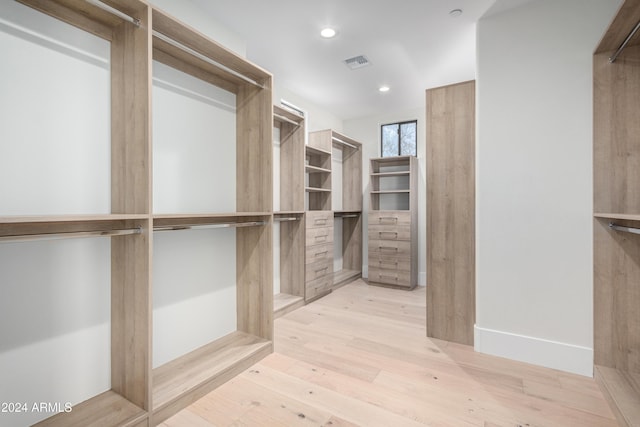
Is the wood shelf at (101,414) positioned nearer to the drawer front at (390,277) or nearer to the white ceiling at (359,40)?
the white ceiling at (359,40)

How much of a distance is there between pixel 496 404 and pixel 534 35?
8.05 ft

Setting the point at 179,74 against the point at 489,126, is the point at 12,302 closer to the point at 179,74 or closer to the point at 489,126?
the point at 179,74

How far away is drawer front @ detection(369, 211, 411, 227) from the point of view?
13.9ft

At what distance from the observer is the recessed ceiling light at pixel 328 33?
2604 millimetres

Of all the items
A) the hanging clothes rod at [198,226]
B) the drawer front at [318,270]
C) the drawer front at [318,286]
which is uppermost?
the hanging clothes rod at [198,226]

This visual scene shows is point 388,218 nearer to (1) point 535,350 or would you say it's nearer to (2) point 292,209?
(2) point 292,209

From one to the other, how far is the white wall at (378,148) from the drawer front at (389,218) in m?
0.49

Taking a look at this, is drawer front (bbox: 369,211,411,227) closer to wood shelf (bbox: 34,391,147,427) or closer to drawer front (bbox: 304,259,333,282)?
drawer front (bbox: 304,259,333,282)

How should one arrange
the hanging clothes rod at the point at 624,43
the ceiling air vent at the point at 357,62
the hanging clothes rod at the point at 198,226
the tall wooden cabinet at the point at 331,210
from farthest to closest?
the tall wooden cabinet at the point at 331,210 → the ceiling air vent at the point at 357,62 → the hanging clothes rod at the point at 198,226 → the hanging clothes rod at the point at 624,43

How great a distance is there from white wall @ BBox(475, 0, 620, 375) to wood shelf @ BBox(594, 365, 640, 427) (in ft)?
0.46

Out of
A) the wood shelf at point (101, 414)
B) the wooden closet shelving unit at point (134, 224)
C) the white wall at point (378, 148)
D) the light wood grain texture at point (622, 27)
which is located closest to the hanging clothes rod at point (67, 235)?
the wooden closet shelving unit at point (134, 224)

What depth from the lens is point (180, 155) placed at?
2148mm

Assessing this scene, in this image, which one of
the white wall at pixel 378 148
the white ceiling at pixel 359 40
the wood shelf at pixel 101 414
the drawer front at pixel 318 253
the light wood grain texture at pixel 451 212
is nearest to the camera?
the wood shelf at pixel 101 414

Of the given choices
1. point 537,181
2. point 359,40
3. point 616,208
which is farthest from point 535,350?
point 359,40
